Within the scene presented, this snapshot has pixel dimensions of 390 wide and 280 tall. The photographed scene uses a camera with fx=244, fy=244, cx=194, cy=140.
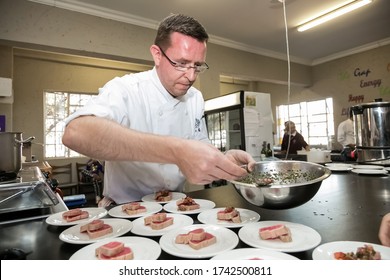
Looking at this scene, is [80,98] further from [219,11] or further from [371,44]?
[371,44]

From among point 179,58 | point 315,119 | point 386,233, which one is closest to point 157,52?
point 179,58

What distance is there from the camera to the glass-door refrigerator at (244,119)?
12.3 ft

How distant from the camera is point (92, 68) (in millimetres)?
6254

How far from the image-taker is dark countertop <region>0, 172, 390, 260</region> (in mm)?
809

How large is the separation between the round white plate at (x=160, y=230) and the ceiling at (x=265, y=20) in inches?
116

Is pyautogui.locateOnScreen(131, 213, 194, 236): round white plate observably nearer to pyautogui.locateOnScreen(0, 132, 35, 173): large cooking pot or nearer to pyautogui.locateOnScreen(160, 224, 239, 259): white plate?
→ pyautogui.locateOnScreen(160, 224, 239, 259): white plate

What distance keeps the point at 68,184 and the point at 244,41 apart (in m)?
5.15

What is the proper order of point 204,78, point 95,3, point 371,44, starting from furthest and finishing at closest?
1. point 371,44
2. point 204,78
3. point 95,3

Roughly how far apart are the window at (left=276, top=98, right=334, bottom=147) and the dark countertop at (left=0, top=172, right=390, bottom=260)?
5360mm

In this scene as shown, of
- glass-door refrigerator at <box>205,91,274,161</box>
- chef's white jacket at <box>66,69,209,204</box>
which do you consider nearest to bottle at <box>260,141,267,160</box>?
glass-door refrigerator at <box>205,91,274,161</box>

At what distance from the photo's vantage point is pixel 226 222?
98 centimetres

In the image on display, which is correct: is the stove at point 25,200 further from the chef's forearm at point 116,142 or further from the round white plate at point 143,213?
the chef's forearm at point 116,142

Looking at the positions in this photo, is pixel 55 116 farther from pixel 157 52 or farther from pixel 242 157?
pixel 242 157
